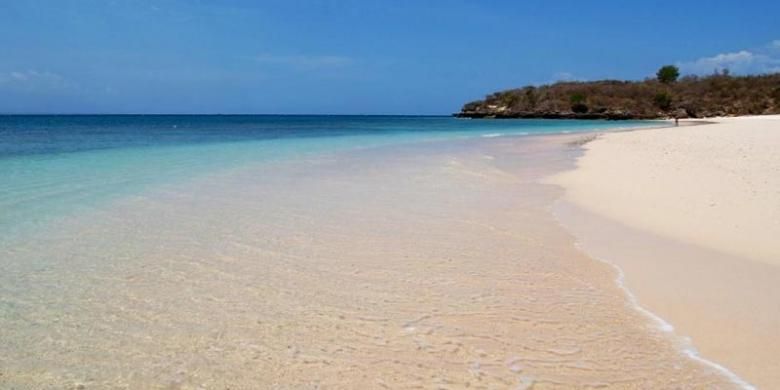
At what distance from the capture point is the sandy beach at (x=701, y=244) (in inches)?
139

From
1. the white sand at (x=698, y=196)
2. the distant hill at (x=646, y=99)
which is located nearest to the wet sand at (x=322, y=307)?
the white sand at (x=698, y=196)

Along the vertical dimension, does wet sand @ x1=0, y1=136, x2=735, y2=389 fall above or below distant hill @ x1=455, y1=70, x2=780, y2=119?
below

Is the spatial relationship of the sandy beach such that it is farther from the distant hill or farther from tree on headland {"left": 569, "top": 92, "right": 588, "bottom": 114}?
tree on headland {"left": 569, "top": 92, "right": 588, "bottom": 114}

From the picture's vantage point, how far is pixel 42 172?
42.0 ft

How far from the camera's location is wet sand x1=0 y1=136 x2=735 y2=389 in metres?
3.07

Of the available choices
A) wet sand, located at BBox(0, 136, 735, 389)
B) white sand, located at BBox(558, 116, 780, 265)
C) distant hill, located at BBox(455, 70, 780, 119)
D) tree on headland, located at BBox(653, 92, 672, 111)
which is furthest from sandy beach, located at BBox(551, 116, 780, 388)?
tree on headland, located at BBox(653, 92, 672, 111)

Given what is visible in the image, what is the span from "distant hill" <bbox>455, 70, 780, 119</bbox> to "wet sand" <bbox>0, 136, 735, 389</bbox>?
8516cm

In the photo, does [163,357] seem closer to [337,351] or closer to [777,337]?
[337,351]

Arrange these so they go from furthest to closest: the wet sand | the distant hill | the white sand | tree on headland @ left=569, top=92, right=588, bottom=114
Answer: tree on headland @ left=569, top=92, right=588, bottom=114 < the distant hill < the white sand < the wet sand

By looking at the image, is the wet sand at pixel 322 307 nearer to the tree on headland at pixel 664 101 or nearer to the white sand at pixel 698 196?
the white sand at pixel 698 196

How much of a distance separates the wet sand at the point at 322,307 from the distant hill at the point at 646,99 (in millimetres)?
85162

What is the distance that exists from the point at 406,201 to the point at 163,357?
570cm

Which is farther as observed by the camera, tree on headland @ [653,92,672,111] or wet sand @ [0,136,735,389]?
tree on headland @ [653,92,672,111]

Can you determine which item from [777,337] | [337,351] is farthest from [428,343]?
[777,337]
